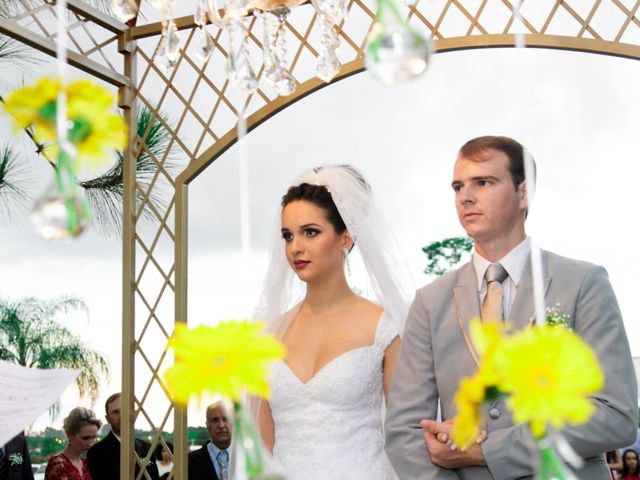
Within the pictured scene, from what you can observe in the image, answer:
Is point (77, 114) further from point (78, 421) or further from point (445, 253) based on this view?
point (445, 253)

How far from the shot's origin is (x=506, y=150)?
209 centimetres

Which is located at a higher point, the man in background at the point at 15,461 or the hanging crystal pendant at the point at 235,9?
the hanging crystal pendant at the point at 235,9

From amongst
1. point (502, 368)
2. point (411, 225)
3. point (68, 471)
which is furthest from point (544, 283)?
point (411, 225)

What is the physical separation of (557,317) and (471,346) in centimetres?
22

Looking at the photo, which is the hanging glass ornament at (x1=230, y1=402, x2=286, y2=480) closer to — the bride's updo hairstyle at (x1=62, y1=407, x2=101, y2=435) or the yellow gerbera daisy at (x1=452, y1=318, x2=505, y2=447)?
the yellow gerbera daisy at (x1=452, y1=318, x2=505, y2=447)

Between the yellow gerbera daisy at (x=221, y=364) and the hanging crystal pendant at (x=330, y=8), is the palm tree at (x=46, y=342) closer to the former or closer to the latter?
the hanging crystal pendant at (x=330, y=8)

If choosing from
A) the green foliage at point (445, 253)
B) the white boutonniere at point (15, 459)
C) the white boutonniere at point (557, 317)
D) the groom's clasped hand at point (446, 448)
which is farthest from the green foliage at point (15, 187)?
the green foliage at point (445, 253)

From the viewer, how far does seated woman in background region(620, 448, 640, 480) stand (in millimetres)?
5805

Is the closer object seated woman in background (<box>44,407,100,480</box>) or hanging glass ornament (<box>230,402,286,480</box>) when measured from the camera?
hanging glass ornament (<box>230,402,286,480</box>)

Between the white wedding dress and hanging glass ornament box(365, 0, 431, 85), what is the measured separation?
1.74 meters

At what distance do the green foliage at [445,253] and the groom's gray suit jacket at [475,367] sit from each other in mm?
11561

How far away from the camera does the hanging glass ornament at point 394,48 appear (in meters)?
0.83

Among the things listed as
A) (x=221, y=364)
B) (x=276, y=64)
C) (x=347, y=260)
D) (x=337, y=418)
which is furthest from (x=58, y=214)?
(x=347, y=260)

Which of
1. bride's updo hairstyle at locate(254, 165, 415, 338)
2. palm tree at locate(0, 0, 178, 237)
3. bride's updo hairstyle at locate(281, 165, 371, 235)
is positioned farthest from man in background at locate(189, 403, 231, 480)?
bride's updo hairstyle at locate(281, 165, 371, 235)
